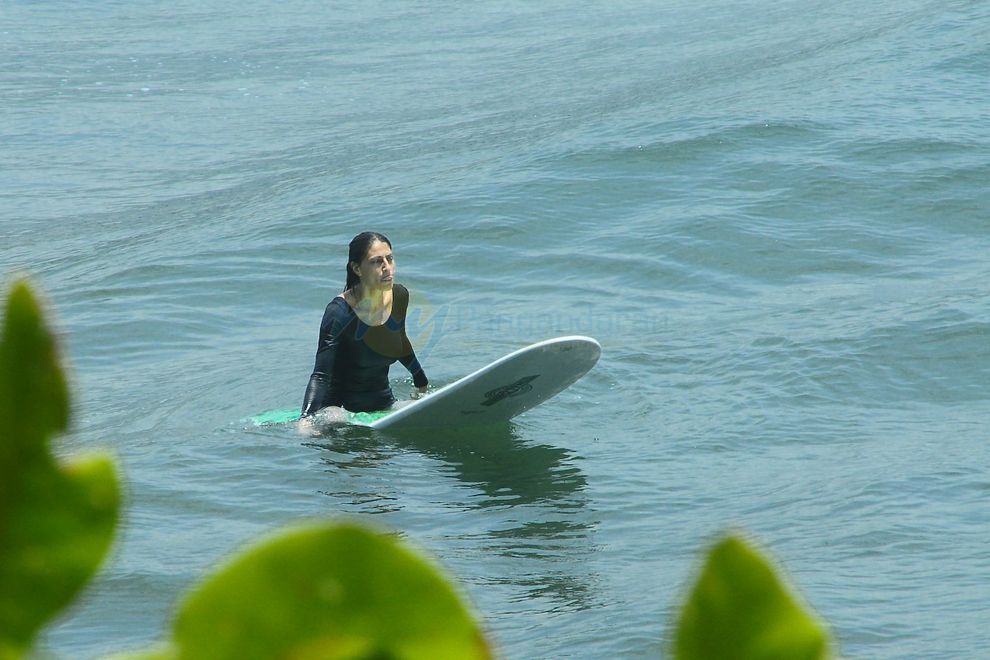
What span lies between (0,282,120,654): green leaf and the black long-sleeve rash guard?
24.8 feet

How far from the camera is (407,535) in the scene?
Result: 674cm

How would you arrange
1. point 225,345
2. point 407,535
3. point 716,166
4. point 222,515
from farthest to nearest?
point 716,166, point 225,345, point 222,515, point 407,535

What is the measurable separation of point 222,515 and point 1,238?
9.37 m

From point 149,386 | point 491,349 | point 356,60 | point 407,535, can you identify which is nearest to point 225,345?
point 149,386

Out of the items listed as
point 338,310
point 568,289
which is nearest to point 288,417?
point 338,310

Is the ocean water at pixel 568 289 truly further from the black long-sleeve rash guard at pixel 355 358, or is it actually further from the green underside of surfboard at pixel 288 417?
the black long-sleeve rash guard at pixel 355 358

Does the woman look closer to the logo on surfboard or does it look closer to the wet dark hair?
the wet dark hair

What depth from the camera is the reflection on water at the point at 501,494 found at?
6168 mm

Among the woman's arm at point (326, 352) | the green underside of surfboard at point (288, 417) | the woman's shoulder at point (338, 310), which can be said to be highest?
the woman's shoulder at point (338, 310)

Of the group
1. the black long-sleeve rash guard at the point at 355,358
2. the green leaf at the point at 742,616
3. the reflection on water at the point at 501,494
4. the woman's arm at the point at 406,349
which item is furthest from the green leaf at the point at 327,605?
the woman's arm at the point at 406,349

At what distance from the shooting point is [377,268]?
788 centimetres

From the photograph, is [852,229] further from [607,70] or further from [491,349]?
[607,70]

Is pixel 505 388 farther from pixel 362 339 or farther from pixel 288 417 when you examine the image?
pixel 288 417

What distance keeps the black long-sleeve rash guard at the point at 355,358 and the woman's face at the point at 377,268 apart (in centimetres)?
24
